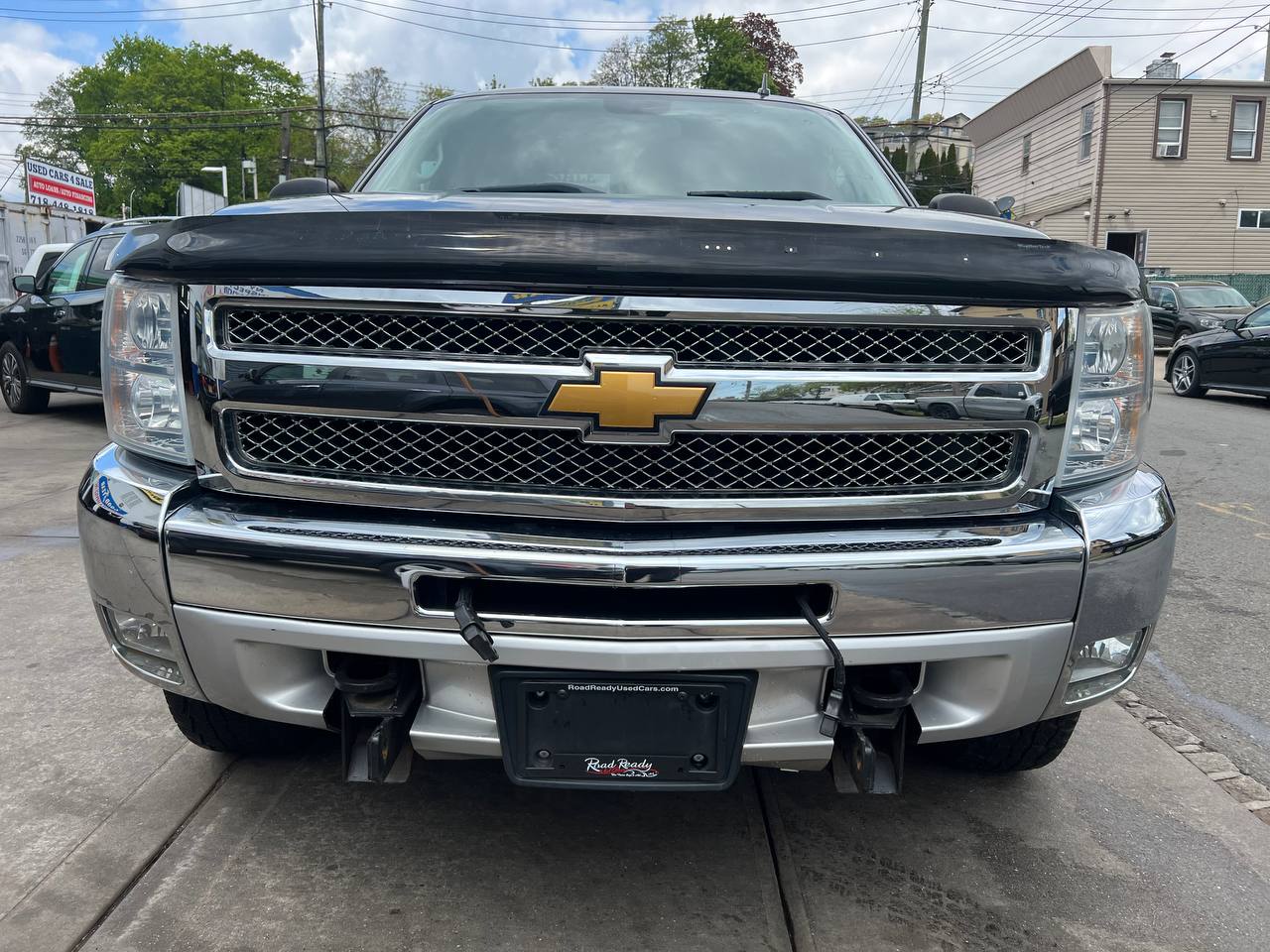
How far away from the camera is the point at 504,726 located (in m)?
1.86

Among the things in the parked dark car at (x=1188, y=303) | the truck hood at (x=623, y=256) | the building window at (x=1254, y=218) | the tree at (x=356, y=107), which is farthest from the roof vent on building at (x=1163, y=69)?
the tree at (x=356, y=107)

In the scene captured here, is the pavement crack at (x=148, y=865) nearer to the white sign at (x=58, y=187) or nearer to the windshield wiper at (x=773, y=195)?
the windshield wiper at (x=773, y=195)

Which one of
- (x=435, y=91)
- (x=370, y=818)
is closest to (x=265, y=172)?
(x=435, y=91)

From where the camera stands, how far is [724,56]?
58.3 m

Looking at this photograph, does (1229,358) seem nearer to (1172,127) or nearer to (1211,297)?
(1211,297)

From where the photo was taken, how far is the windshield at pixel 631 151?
3.04 metres

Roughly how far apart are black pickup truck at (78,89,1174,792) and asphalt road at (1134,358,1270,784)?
63.3 inches

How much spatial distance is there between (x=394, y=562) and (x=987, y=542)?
1068mm

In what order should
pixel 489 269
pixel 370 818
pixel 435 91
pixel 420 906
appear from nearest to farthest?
pixel 489 269, pixel 420 906, pixel 370 818, pixel 435 91

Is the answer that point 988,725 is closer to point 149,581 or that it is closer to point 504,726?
point 504,726

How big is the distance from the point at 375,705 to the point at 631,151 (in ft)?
6.43

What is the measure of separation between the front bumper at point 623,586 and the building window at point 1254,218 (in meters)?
31.1

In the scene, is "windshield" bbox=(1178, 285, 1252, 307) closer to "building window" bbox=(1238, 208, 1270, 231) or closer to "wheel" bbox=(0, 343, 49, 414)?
"building window" bbox=(1238, 208, 1270, 231)

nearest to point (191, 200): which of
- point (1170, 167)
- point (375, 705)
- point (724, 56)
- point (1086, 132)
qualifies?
point (1086, 132)
